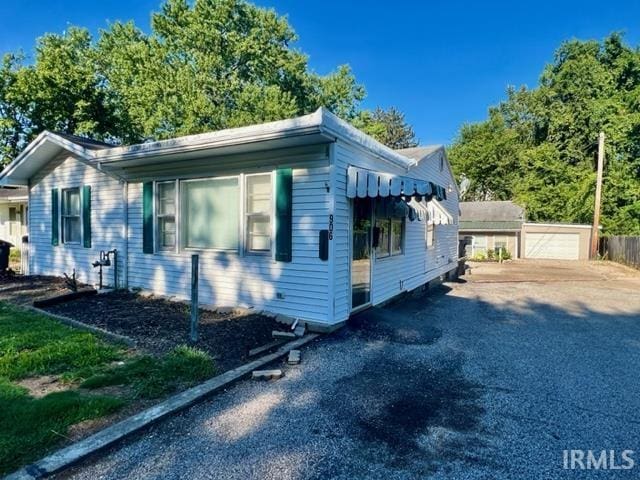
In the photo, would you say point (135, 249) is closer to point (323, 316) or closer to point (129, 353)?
point (129, 353)

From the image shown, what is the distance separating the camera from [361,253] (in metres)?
7.03

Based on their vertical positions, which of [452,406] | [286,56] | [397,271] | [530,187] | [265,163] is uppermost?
[286,56]

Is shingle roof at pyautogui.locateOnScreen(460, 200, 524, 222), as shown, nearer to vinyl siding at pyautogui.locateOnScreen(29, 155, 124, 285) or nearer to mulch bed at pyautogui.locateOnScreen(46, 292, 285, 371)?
vinyl siding at pyautogui.locateOnScreen(29, 155, 124, 285)

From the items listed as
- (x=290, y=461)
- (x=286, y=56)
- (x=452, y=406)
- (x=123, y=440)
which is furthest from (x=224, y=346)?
(x=286, y=56)

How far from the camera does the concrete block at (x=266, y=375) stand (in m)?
4.39

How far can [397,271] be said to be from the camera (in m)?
8.89

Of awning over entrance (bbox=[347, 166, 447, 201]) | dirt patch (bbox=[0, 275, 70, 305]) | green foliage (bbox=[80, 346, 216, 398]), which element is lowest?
green foliage (bbox=[80, 346, 216, 398])

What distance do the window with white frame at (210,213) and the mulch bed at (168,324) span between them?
4.31 feet

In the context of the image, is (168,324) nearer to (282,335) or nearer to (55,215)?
(282,335)

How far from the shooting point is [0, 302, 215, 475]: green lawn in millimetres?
2996

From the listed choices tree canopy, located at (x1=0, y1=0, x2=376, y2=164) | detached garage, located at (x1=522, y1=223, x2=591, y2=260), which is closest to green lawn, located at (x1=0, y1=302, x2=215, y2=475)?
tree canopy, located at (x1=0, y1=0, x2=376, y2=164)

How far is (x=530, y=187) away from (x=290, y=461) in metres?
35.6

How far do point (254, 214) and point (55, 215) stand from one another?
22.2 feet

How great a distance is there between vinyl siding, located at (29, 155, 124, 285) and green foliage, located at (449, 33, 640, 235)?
1177 inches
